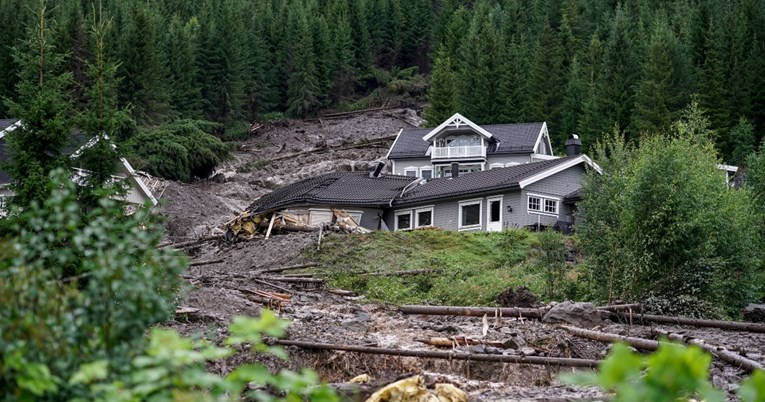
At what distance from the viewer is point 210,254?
1421 inches

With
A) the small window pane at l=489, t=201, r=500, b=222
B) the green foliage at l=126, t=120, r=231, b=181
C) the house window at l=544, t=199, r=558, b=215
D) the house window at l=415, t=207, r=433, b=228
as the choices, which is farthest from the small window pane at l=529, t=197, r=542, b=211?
the green foliage at l=126, t=120, r=231, b=181

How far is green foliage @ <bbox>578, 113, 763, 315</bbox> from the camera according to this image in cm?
2592

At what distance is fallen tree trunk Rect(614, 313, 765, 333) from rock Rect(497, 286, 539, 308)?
213 cm

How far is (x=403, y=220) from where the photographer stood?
4394 cm

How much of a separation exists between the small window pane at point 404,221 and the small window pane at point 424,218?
0.41 metres

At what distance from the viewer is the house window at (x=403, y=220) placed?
43656 mm

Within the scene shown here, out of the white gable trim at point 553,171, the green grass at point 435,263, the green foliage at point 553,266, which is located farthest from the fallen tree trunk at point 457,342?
the white gable trim at point 553,171

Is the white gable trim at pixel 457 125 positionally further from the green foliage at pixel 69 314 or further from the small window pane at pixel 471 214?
the green foliage at pixel 69 314

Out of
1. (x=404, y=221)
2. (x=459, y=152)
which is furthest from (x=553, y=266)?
(x=459, y=152)

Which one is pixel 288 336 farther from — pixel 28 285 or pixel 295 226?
pixel 295 226

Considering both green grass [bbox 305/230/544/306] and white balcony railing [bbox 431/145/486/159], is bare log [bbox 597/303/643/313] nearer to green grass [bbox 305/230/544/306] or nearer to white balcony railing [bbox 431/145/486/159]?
green grass [bbox 305/230/544/306]

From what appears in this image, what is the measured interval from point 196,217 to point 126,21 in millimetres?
29805

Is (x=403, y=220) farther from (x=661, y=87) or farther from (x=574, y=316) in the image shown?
(x=574, y=316)

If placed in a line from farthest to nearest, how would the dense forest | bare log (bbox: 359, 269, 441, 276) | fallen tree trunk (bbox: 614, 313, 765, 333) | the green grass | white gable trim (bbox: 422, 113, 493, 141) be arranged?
the dense forest < white gable trim (bbox: 422, 113, 493, 141) < bare log (bbox: 359, 269, 441, 276) < the green grass < fallen tree trunk (bbox: 614, 313, 765, 333)
